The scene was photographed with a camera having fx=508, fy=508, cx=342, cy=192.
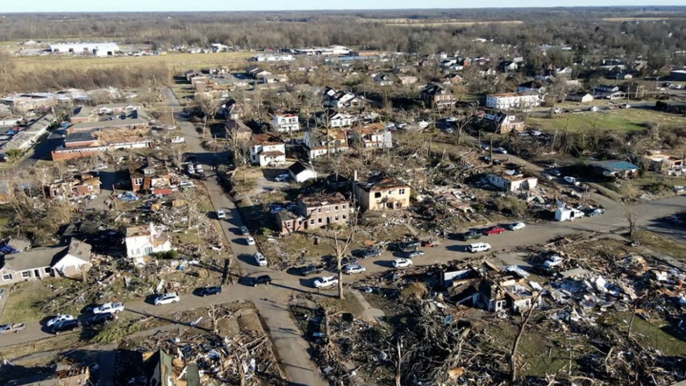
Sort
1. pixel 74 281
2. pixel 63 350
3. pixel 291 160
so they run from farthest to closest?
pixel 291 160 → pixel 74 281 → pixel 63 350

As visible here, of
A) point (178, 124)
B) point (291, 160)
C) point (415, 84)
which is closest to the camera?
point (291, 160)

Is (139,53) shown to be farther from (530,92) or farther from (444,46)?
(530,92)

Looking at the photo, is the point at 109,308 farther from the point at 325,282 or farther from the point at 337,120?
the point at 337,120

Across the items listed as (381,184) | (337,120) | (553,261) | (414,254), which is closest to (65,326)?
(414,254)

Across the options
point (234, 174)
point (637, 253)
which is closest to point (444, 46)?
point (234, 174)

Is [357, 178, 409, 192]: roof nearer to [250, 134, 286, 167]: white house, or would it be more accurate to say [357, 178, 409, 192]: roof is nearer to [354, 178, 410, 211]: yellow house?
[354, 178, 410, 211]: yellow house

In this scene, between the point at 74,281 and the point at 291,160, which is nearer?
the point at 74,281

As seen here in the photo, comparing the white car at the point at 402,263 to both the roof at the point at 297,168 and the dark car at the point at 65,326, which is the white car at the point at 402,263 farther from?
the dark car at the point at 65,326
